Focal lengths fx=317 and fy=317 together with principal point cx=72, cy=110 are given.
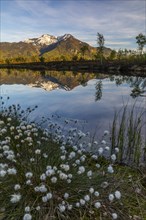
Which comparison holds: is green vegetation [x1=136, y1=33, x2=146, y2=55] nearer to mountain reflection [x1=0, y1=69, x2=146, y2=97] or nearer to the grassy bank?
mountain reflection [x1=0, y1=69, x2=146, y2=97]

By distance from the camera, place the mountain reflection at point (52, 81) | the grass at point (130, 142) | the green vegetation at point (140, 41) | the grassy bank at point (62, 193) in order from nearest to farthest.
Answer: the grassy bank at point (62, 193)
the grass at point (130, 142)
the mountain reflection at point (52, 81)
the green vegetation at point (140, 41)

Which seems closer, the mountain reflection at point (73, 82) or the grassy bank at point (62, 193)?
the grassy bank at point (62, 193)

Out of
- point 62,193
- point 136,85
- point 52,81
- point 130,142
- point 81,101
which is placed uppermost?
point 62,193

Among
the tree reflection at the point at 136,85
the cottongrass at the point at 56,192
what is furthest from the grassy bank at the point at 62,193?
the tree reflection at the point at 136,85

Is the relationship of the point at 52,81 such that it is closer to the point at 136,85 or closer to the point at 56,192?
the point at 136,85

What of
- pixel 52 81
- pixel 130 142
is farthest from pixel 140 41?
pixel 130 142

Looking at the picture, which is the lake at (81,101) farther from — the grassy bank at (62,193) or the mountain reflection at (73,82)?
the grassy bank at (62,193)

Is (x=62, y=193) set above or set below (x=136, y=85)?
above

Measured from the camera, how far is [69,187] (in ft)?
19.7

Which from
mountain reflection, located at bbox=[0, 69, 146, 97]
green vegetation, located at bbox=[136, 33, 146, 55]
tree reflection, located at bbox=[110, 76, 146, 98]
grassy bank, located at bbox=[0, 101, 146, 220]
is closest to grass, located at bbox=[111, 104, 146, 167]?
grassy bank, located at bbox=[0, 101, 146, 220]

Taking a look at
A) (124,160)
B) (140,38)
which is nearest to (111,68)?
(140,38)

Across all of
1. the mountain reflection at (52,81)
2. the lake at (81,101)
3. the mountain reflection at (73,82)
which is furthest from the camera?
the mountain reflection at (52,81)

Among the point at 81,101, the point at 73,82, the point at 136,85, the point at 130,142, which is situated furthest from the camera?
the point at 73,82

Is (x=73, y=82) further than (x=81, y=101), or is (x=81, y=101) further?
(x=73, y=82)
